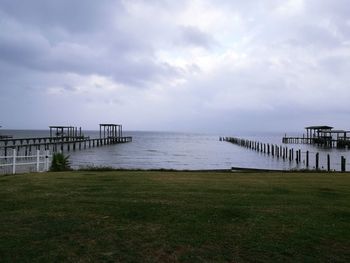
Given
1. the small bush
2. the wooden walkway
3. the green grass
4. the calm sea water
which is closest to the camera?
the green grass

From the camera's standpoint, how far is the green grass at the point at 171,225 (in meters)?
5.03

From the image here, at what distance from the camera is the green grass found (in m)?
5.03

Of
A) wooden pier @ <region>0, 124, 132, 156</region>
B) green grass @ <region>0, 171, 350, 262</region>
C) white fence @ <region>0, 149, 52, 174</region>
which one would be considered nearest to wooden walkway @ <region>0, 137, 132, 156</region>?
wooden pier @ <region>0, 124, 132, 156</region>

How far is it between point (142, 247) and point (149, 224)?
1.20 meters

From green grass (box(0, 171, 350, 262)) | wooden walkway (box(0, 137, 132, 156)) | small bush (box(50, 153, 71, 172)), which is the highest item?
wooden walkway (box(0, 137, 132, 156))

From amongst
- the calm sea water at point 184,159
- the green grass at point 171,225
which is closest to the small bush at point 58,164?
the green grass at point 171,225

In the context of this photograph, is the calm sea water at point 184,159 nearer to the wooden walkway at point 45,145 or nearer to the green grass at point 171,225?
→ the wooden walkway at point 45,145

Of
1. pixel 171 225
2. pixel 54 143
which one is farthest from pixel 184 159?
pixel 171 225

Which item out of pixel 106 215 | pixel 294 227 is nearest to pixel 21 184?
pixel 106 215

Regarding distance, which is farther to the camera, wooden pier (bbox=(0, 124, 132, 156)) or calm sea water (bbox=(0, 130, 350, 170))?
wooden pier (bbox=(0, 124, 132, 156))

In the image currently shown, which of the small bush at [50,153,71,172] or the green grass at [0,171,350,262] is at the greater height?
the small bush at [50,153,71,172]

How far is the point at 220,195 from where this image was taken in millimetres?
9422

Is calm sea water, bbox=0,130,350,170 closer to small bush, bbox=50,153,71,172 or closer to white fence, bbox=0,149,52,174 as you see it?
white fence, bbox=0,149,52,174

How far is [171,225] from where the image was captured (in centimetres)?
636
